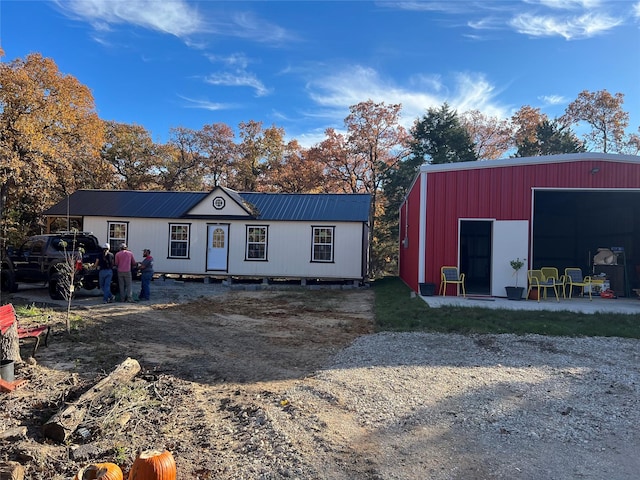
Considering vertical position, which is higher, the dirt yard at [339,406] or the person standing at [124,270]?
the person standing at [124,270]

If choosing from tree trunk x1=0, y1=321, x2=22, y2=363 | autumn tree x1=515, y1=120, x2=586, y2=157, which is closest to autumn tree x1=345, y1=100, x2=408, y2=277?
autumn tree x1=515, y1=120, x2=586, y2=157

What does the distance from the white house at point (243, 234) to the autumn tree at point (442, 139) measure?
1229cm

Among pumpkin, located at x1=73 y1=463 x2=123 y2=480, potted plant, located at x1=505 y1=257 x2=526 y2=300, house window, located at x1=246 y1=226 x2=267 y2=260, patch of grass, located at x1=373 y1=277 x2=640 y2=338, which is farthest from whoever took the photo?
house window, located at x1=246 y1=226 x2=267 y2=260

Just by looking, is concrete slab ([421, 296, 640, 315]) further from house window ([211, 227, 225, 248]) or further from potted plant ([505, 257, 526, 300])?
house window ([211, 227, 225, 248])

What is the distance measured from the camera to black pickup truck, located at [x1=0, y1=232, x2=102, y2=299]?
1190cm

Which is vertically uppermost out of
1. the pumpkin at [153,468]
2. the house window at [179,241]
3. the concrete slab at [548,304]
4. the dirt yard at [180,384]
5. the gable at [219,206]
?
the gable at [219,206]

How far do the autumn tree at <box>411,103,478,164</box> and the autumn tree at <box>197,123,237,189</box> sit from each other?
13.7 meters

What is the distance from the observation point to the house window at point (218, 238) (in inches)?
707

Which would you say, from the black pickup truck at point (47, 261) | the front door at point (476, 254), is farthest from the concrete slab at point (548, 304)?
the black pickup truck at point (47, 261)

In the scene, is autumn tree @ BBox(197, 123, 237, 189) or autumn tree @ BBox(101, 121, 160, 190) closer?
autumn tree @ BBox(101, 121, 160, 190)

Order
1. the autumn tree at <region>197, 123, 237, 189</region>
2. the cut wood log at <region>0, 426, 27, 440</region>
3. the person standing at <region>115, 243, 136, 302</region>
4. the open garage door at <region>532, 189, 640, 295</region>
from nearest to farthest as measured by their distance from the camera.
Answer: the cut wood log at <region>0, 426, 27, 440</region>, the person standing at <region>115, 243, 136, 302</region>, the open garage door at <region>532, 189, 640, 295</region>, the autumn tree at <region>197, 123, 237, 189</region>

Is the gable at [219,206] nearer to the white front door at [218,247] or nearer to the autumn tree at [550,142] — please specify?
the white front door at [218,247]

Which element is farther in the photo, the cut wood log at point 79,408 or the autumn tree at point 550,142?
the autumn tree at point 550,142

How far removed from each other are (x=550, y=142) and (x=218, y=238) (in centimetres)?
A: 2353
